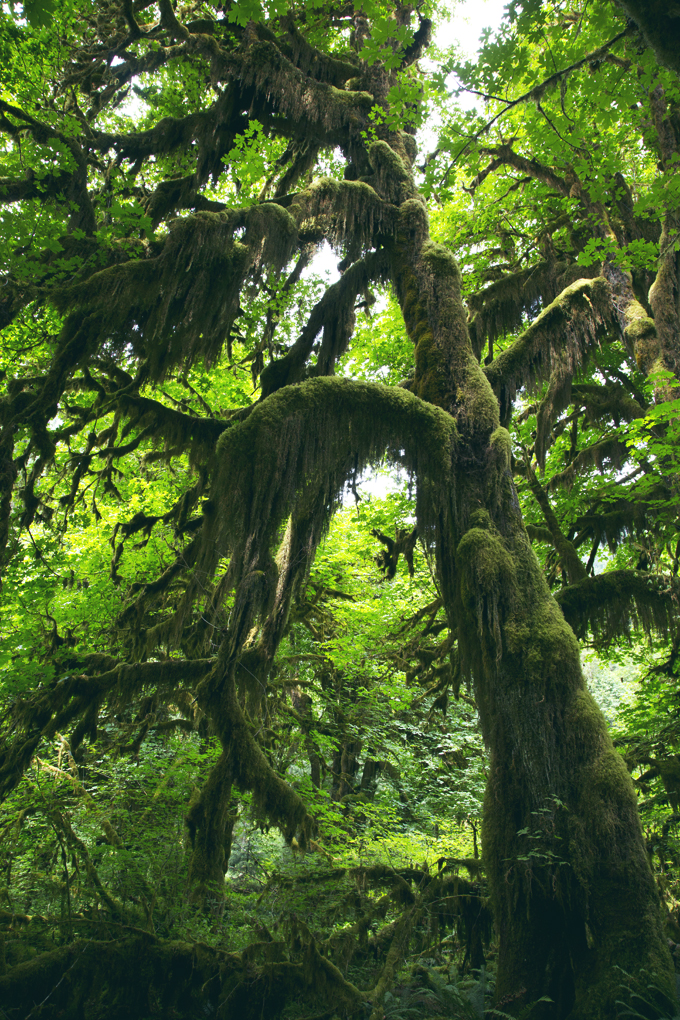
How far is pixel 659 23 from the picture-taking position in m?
2.54

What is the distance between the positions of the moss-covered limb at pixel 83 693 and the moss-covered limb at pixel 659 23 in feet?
22.9

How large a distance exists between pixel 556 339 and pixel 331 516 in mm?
3610

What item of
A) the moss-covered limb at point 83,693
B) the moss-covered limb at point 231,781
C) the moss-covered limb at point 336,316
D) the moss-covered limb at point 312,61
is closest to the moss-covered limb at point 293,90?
the moss-covered limb at point 312,61

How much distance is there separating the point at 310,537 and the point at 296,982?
149 inches

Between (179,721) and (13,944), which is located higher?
(179,721)

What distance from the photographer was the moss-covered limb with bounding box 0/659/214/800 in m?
6.97

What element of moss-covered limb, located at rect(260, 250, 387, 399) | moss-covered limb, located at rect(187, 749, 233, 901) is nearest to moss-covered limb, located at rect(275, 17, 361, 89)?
moss-covered limb, located at rect(260, 250, 387, 399)

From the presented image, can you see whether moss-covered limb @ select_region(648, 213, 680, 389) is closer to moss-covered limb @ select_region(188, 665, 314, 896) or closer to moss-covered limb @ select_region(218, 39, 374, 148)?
moss-covered limb @ select_region(218, 39, 374, 148)

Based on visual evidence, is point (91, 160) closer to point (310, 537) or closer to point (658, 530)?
point (310, 537)

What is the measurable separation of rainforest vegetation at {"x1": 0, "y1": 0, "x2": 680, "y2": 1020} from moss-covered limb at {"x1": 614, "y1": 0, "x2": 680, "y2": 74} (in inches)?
0.6

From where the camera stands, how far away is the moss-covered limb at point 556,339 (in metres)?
6.78

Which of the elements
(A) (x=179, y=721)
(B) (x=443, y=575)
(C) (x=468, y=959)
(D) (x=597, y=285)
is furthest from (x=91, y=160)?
(C) (x=468, y=959)

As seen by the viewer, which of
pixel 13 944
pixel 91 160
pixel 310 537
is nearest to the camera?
pixel 13 944

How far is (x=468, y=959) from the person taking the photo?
5805mm
